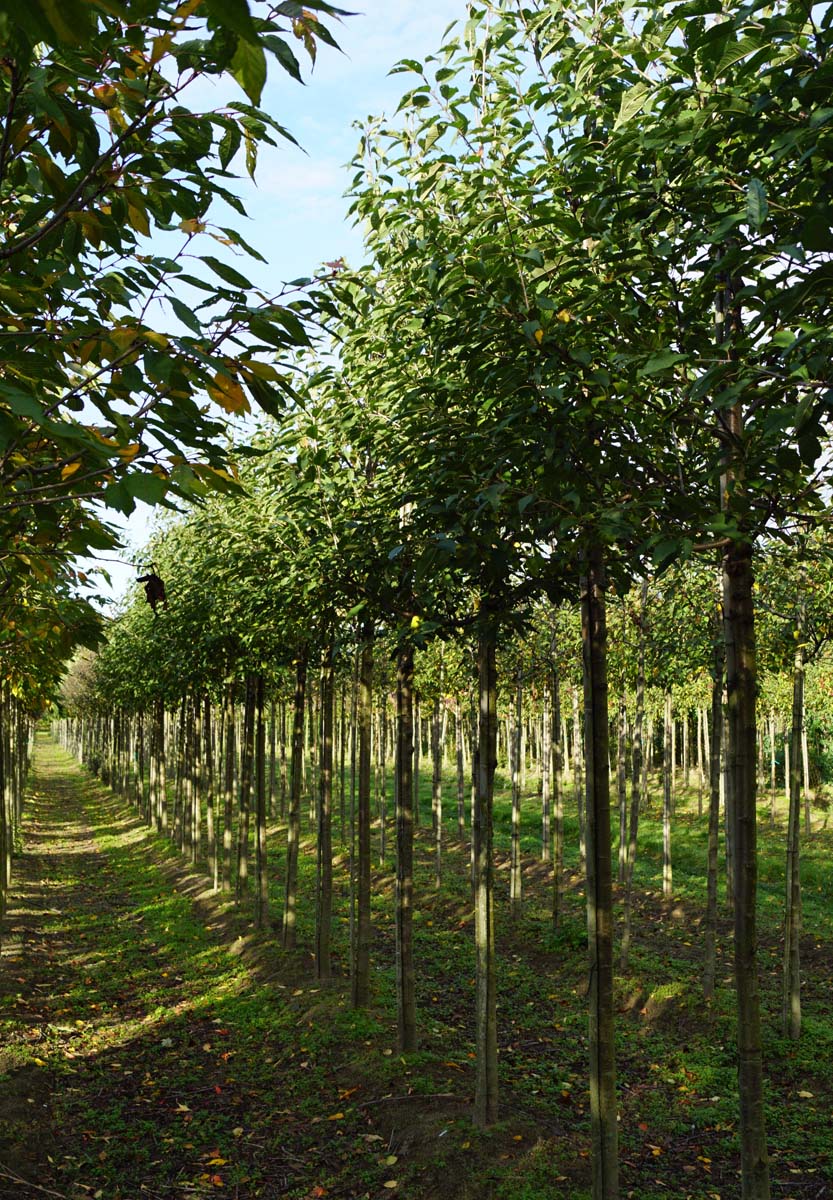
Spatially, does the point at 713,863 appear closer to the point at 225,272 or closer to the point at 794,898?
the point at 794,898

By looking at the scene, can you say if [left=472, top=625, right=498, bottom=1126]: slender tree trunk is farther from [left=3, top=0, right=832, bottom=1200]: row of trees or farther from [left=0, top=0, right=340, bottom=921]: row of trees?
[left=0, top=0, right=340, bottom=921]: row of trees

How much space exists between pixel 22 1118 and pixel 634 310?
7.34 meters

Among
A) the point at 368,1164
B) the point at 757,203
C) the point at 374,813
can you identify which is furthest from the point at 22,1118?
the point at 374,813

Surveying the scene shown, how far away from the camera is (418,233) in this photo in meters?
5.18

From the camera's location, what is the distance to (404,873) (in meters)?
8.22

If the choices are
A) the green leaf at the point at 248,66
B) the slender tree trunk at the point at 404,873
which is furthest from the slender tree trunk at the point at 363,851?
the green leaf at the point at 248,66

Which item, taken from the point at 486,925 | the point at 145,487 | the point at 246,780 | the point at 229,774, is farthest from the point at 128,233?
the point at 229,774

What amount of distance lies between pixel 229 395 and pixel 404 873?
669cm

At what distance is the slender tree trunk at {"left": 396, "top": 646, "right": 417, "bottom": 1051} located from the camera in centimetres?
805

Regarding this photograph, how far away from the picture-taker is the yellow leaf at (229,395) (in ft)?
7.34

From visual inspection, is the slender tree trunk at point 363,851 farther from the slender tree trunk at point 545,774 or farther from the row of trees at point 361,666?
the slender tree trunk at point 545,774

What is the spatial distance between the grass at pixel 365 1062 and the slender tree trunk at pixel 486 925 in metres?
0.24

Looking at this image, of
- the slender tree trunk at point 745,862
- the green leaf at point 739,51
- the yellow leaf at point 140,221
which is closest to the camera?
the yellow leaf at point 140,221

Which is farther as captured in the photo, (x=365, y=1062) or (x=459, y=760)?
(x=459, y=760)
